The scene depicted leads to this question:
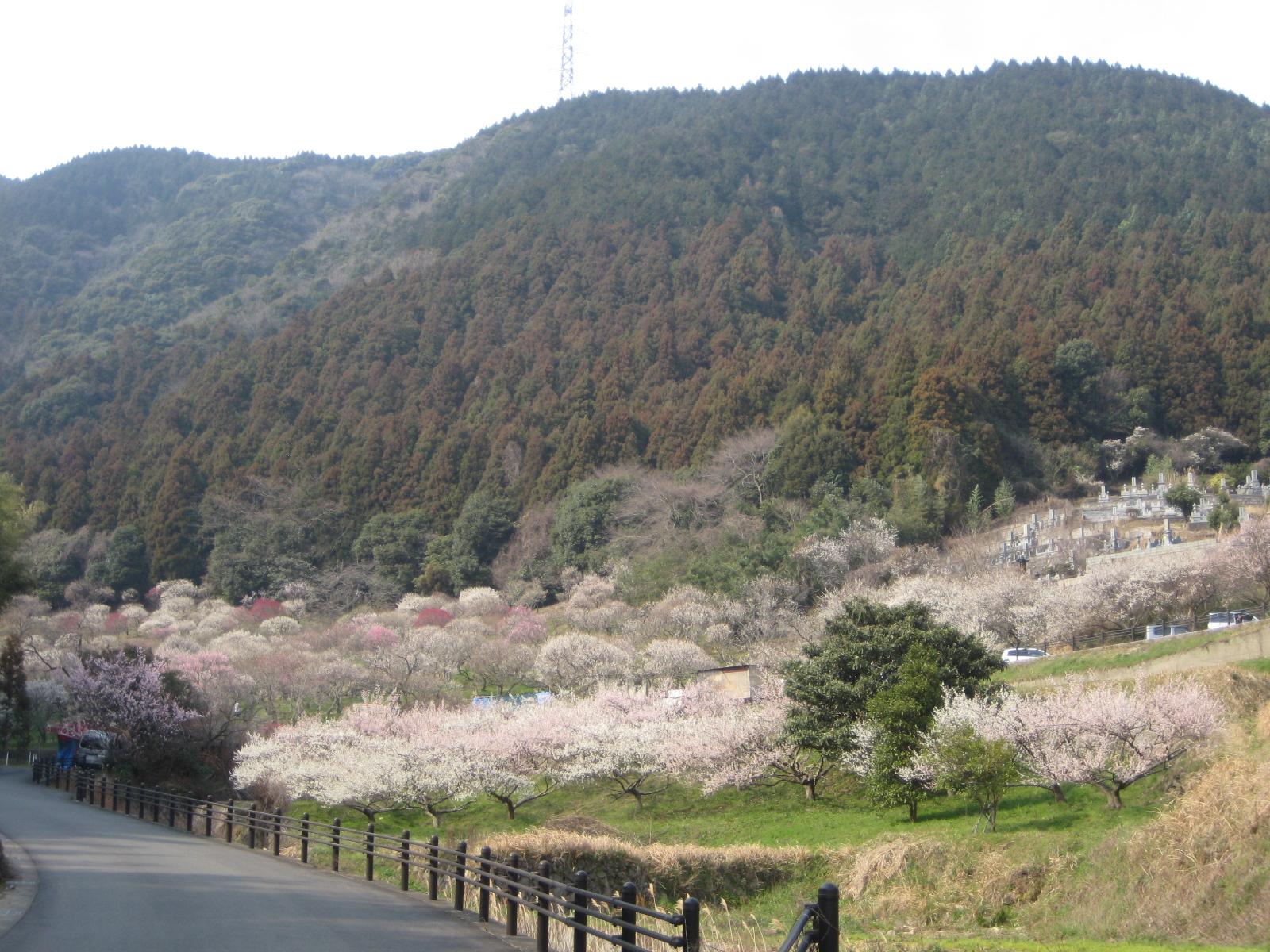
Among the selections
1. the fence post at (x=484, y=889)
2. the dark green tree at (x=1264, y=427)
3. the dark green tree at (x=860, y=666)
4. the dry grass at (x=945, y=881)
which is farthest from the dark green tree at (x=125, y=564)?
the fence post at (x=484, y=889)

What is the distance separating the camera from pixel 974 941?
11688 millimetres

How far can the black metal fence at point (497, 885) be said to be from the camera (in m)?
6.68

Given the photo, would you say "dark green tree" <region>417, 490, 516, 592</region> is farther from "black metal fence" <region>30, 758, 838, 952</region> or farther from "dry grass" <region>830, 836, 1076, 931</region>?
"dry grass" <region>830, 836, 1076, 931</region>

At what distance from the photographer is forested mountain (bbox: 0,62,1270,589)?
58.9 meters

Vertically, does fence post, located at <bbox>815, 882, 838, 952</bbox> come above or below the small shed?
above

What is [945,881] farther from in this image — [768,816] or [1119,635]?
[1119,635]

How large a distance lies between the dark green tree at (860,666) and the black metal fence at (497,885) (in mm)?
9544

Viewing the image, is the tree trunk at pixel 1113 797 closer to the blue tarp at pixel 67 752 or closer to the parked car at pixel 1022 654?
the parked car at pixel 1022 654

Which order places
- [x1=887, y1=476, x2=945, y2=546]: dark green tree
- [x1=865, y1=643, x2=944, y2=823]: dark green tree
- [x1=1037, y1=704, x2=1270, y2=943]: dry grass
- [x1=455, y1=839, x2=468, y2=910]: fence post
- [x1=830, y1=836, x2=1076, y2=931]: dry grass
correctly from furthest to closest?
[x1=887, y1=476, x2=945, y2=546]: dark green tree < [x1=865, y1=643, x2=944, y2=823]: dark green tree < [x1=830, y1=836, x2=1076, y2=931]: dry grass < [x1=1037, y1=704, x2=1270, y2=943]: dry grass < [x1=455, y1=839, x2=468, y2=910]: fence post

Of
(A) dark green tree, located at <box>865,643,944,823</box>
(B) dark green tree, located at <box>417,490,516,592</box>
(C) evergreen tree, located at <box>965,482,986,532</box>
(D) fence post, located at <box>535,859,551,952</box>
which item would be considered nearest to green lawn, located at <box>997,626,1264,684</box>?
(A) dark green tree, located at <box>865,643,944,823</box>

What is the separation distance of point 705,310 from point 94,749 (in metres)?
51.9

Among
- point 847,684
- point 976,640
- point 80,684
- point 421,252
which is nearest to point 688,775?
point 847,684

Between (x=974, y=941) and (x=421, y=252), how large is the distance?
90439 mm

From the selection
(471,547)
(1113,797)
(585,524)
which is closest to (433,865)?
(1113,797)
